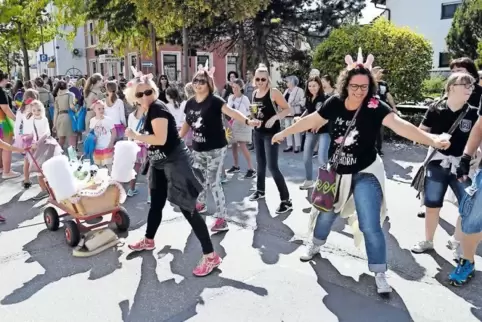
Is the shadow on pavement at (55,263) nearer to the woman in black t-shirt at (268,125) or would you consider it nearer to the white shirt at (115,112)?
the woman in black t-shirt at (268,125)

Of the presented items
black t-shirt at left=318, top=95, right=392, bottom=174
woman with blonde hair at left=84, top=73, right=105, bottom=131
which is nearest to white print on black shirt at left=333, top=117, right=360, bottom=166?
black t-shirt at left=318, top=95, right=392, bottom=174

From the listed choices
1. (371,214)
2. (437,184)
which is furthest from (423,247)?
(371,214)

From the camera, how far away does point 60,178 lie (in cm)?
432

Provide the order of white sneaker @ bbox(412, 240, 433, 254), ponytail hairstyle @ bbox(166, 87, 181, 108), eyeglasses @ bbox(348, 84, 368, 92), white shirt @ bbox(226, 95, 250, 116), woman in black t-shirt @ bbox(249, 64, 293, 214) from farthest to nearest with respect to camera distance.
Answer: white shirt @ bbox(226, 95, 250, 116)
ponytail hairstyle @ bbox(166, 87, 181, 108)
woman in black t-shirt @ bbox(249, 64, 293, 214)
white sneaker @ bbox(412, 240, 433, 254)
eyeglasses @ bbox(348, 84, 368, 92)

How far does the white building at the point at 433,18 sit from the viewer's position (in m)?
23.9

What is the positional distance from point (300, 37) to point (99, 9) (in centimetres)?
759

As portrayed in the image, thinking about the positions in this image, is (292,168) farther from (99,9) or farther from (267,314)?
(99,9)

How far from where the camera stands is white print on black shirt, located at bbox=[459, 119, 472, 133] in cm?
390

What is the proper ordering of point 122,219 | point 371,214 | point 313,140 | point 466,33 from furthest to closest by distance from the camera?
1. point 466,33
2. point 313,140
3. point 122,219
4. point 371,214

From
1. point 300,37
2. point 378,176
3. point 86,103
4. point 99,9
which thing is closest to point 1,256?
point 378,176

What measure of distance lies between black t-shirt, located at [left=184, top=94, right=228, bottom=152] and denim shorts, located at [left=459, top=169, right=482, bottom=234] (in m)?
2.38

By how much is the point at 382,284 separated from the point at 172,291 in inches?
64.5

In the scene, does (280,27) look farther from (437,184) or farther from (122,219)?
(437,184)

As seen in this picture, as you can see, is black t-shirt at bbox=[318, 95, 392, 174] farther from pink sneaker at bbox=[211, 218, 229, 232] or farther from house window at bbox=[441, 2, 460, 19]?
house window at bbox=[441, 2, 460, 19]
